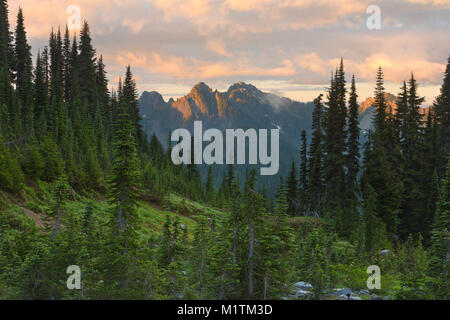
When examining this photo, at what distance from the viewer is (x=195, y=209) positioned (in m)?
54.7

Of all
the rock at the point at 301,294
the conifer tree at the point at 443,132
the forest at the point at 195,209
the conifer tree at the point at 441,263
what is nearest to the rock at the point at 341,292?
the forest at the point at 195,209

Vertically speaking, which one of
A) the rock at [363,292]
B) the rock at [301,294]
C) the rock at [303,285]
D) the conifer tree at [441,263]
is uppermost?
the conifer tree at [441,263]

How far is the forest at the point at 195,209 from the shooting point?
1246cm

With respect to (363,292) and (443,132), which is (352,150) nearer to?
(443,132)

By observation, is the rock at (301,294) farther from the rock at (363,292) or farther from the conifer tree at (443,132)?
the conifer tree at (443,132)

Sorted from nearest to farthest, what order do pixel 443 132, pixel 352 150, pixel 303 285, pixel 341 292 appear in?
pixel 303 285
pixel 341 292
pixel 352 150
pixel 443 132

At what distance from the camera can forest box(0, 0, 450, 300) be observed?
12461 mm

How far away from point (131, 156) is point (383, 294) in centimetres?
1134

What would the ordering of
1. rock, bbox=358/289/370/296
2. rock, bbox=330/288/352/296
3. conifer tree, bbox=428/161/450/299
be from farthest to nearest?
rock, bbox=358/289/370/296
rock, bbox=330/288/352/296
conifer tree, bbox=428/161/450/299

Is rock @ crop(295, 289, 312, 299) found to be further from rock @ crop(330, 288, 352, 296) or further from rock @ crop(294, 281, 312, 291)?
rock @ crop(330, 288, 352, 296)

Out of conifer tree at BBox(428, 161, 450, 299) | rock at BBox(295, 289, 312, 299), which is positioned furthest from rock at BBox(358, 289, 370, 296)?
rock at BBox(295, 289, 312, 299)

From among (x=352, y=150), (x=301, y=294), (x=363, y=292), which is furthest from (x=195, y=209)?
(x=301, y=294)
